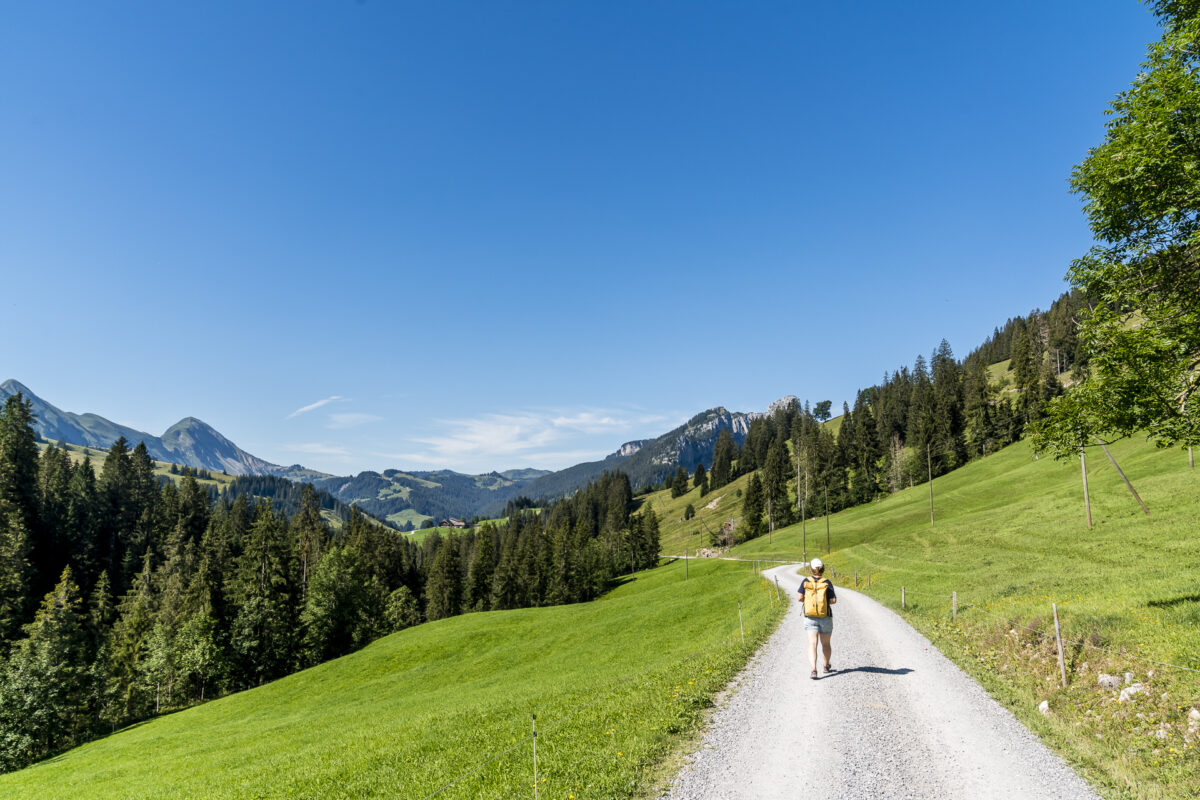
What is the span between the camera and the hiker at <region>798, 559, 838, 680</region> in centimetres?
1562

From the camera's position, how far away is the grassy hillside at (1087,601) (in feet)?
34.7

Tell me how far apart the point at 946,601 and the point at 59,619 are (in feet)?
289

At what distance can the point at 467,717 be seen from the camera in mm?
19812

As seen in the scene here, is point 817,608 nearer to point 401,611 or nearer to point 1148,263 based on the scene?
point 1148,263

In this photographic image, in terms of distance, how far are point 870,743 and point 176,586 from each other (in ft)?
331

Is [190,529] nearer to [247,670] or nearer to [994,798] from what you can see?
[247,670]

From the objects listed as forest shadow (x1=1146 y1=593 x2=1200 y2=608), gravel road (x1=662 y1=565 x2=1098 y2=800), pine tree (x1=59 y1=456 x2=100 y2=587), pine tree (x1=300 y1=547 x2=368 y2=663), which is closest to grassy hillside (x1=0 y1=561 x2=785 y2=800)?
gravel road (x1=662 y1=565 x2=1098 y2=800)

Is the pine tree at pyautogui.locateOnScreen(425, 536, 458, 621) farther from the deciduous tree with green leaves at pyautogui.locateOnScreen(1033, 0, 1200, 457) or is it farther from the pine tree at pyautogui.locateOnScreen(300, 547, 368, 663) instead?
the deciduous tree with green leaves at pyautogui.locateOnScreen(1033, 0, 1200, 457)

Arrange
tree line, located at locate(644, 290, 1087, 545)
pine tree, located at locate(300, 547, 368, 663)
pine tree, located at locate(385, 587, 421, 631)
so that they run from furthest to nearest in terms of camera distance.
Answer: tree line, located at locate(644, 290, 1087, 545) < pine tree, located at locate(385, 587, 421, 631) < pine tree, located at locate(300, 547, 368, 663)

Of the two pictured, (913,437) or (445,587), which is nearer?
(445,587)

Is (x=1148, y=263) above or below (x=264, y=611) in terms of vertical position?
above

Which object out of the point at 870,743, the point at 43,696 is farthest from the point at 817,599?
the point at 43,696

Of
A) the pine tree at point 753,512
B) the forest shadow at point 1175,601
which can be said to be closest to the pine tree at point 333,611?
the forest shadow at point 1175,601

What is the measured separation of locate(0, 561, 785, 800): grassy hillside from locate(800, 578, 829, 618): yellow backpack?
3564 millimetres
